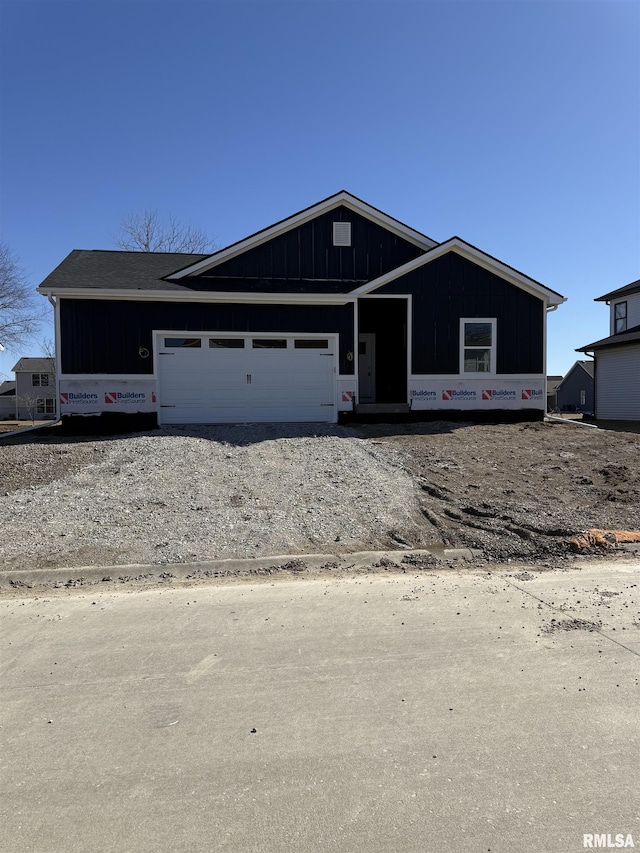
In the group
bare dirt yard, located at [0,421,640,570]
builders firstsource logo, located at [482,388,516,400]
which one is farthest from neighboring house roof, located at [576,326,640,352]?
bare dirt yard, located at [0,421,640,570]

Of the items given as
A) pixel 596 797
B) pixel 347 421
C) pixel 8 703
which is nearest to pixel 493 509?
pixel 596 797

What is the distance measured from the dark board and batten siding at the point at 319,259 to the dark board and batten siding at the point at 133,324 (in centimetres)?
111

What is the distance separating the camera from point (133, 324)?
14.3 m

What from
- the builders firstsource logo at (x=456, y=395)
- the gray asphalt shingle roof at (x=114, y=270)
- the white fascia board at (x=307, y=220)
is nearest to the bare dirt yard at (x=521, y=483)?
the builders firstsource logo at (x=456, y=395)

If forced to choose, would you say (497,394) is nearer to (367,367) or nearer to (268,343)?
(367,367)

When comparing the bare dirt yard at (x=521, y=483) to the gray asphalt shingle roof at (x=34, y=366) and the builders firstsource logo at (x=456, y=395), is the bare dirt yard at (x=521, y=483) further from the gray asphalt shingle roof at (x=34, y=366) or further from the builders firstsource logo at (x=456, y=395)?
the gray asphalt shingle roof at (x=34, y=366)

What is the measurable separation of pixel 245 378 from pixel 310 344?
1.99m

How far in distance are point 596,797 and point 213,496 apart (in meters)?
6.49

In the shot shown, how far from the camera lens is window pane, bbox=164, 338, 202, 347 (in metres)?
14.5

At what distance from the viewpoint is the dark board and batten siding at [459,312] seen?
1547 centimetres

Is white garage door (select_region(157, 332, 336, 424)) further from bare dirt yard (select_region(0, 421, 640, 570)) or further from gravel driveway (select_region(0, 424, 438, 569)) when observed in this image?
gravel driveway (select_region(0, 424, 438, 569))

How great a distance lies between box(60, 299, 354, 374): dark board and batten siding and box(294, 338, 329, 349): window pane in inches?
11.7

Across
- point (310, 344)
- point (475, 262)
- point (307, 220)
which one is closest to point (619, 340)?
point (475, 262)

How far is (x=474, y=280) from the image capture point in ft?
51.2
